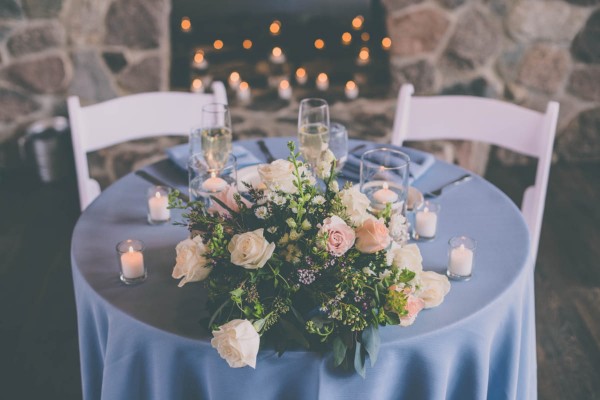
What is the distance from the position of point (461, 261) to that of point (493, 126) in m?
0.85

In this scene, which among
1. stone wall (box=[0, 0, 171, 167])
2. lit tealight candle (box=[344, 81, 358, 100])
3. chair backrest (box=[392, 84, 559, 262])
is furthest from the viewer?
lit tealight candle (box=[344, 81, 358, 100])

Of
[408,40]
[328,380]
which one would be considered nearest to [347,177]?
[328,380]

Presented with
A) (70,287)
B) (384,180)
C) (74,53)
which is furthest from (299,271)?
(74,53)

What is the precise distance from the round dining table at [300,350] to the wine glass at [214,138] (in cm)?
19

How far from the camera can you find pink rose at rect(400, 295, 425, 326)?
1.12 metres

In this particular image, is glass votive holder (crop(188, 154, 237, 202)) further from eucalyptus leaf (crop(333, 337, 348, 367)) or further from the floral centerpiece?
eucalyptus leaf (crop(333, 337, 348, 367))

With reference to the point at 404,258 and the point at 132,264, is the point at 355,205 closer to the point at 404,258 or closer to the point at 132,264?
the point at 404,258

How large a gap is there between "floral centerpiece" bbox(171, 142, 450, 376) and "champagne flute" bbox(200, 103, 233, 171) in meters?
0.50

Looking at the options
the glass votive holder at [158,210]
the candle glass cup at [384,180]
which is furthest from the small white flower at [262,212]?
the glass votive holder at [158,210]

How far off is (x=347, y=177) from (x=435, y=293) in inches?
22.8

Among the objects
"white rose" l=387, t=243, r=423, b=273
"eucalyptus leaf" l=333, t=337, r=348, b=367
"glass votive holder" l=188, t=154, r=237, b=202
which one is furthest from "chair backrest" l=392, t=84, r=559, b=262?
"eucalyptus leaf" l=333, t=337, r=348, b=367

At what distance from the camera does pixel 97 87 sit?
311cm

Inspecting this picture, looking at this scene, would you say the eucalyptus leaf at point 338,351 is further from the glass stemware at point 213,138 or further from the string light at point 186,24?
the string light at point 186,24

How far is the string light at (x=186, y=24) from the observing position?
10.7ft
